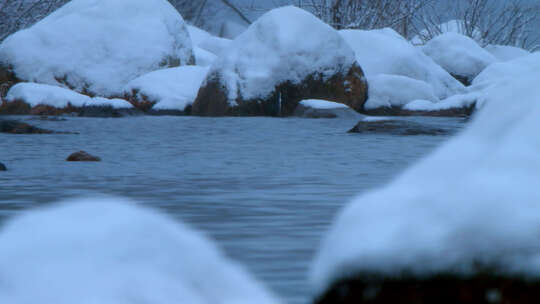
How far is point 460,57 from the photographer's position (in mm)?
22578

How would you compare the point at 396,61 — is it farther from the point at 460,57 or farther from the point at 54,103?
the point at 54,103

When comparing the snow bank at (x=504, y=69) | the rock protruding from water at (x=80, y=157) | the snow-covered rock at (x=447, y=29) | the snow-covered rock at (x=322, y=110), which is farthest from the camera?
the snow-covered rock at (x=447, y=29)

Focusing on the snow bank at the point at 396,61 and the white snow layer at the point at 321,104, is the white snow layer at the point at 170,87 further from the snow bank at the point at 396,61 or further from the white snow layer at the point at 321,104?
the snow bank at the point at 396,61

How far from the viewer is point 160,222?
1.86 metres

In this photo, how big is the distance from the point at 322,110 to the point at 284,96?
4.38 ft

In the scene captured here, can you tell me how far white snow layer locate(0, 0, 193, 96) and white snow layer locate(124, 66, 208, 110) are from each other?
5.29ft

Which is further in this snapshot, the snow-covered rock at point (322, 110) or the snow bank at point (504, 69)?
the snow bank at point (504, 69)

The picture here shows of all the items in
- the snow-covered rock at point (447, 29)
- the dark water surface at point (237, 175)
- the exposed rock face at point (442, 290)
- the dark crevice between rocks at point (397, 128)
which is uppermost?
the snow-covered rock at point (447, 29)

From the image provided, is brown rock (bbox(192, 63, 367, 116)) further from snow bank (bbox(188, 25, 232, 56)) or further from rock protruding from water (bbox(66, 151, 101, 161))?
snow bank (bbox(188, 25, 232, 56))

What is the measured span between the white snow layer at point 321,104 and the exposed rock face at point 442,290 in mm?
13809

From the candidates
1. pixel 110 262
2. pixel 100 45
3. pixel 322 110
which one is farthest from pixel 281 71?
pixel 110 262

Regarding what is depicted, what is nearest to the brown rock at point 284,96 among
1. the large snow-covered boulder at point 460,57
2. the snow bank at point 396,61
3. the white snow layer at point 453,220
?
the snow bank at point 396,61

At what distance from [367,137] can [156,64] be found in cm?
999

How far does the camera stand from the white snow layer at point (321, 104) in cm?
1580
